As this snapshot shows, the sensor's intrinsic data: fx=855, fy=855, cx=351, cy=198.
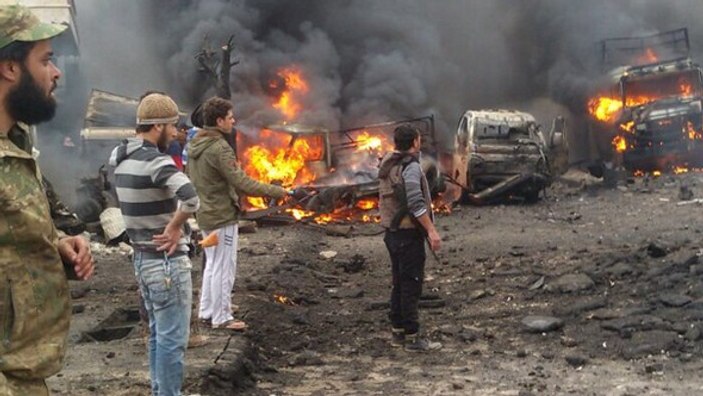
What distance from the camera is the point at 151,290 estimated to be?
4574 millimetres

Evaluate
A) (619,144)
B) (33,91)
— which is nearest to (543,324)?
(33,91)

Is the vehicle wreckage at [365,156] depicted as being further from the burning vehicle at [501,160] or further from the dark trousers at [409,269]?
the dark trousers at [409,269]

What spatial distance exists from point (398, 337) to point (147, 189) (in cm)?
304

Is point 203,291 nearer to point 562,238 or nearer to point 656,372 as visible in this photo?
point 656,372

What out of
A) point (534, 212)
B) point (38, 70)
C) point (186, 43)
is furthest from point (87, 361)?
point (186, 43)

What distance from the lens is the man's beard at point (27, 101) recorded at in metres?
2.50

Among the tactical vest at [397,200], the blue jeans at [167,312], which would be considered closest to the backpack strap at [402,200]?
the tactical vest at [397,200]

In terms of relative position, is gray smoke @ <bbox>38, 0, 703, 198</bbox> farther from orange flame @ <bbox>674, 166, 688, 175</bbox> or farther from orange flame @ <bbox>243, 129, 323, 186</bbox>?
orange flame @ <bbox>674, 166, 688, 175</bbox>

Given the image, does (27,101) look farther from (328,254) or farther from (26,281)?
(328,254)

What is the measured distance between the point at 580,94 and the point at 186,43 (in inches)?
498

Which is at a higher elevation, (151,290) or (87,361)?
(151,290)

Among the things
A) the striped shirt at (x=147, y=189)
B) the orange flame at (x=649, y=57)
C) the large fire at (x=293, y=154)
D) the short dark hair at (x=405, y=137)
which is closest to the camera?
the striped shirt at (x=147, y=189)

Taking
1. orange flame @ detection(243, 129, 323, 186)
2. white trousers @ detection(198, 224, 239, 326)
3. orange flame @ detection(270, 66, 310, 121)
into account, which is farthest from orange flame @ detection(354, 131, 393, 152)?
white trousers @ detection(198, 224, 239, 326)

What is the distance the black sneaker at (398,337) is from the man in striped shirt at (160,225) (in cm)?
266
